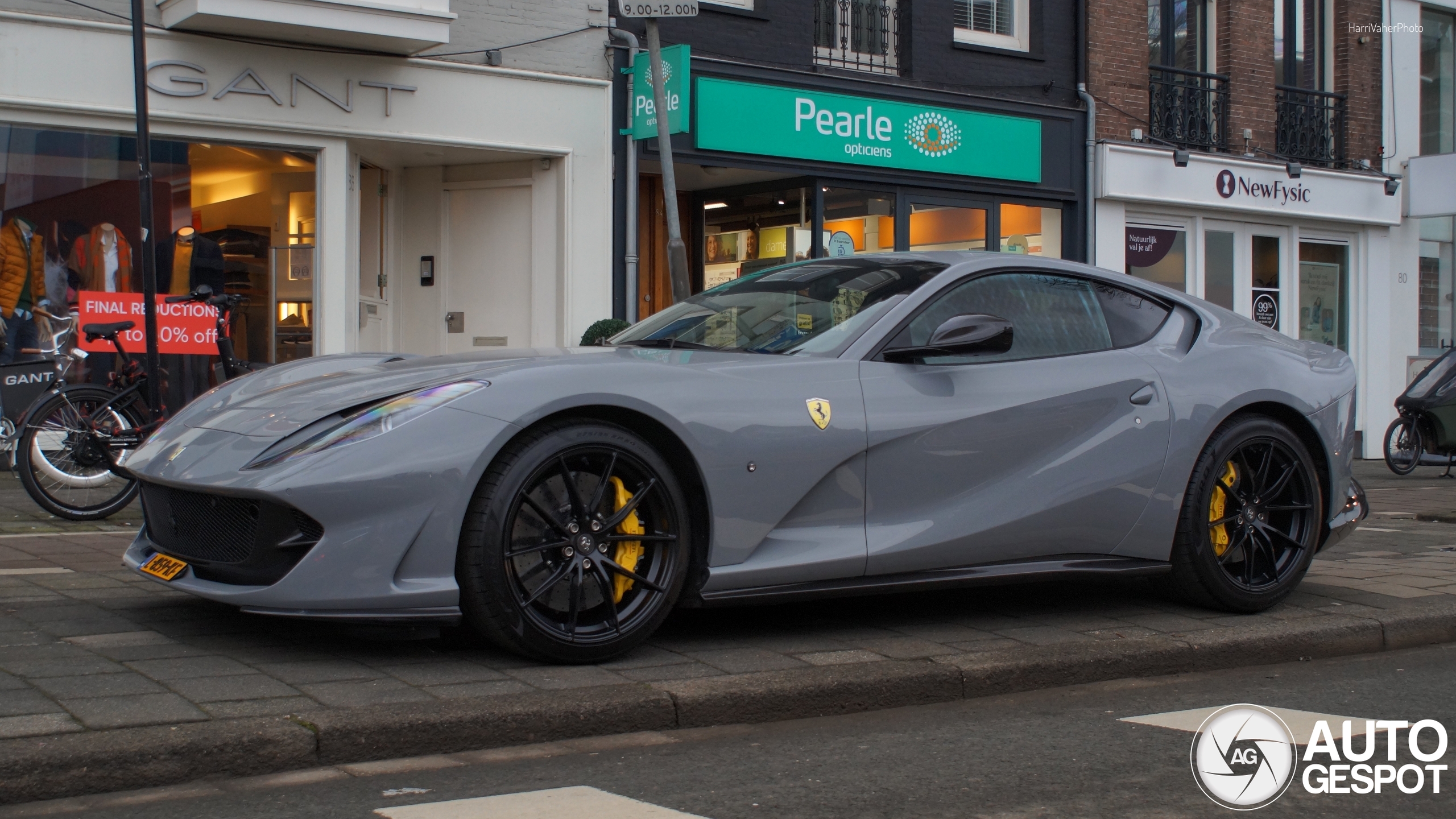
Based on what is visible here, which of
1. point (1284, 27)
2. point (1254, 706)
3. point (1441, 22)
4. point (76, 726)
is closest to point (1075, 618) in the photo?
point (1254, 706)

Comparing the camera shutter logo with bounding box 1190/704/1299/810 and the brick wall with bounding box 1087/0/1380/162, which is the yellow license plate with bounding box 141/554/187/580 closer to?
the camera shutter logo with bounding box 1190/704/1299/810

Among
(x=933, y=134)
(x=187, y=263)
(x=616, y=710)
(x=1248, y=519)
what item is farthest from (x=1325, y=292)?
(x=616, y=710)

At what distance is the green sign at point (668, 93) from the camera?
1291 centimetres

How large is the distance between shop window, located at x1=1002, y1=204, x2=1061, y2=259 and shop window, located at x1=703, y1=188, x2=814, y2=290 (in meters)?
2.61

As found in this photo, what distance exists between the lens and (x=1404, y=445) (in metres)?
14.8

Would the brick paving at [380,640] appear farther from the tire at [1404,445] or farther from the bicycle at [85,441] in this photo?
the tire at [1404,445]

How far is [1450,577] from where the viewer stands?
6.47 meters

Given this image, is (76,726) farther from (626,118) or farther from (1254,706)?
(626,118)

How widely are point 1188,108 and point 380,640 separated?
616 inches

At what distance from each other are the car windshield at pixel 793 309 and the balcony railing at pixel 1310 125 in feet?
48.7

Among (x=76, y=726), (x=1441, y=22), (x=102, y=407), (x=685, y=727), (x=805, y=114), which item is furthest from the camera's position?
(x=1441, y=22)

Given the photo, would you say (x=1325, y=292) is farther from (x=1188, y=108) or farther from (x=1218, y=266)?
(x=1188, y=108)

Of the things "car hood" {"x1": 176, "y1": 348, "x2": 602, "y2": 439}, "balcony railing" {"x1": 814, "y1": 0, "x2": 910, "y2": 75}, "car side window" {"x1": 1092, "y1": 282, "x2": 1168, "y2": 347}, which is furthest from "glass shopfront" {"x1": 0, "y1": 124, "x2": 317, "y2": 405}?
"car side window" {"x1": 1092, "y1": 282, "x2": 1168, "y2": 347}

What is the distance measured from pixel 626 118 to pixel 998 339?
9148 millimetres
